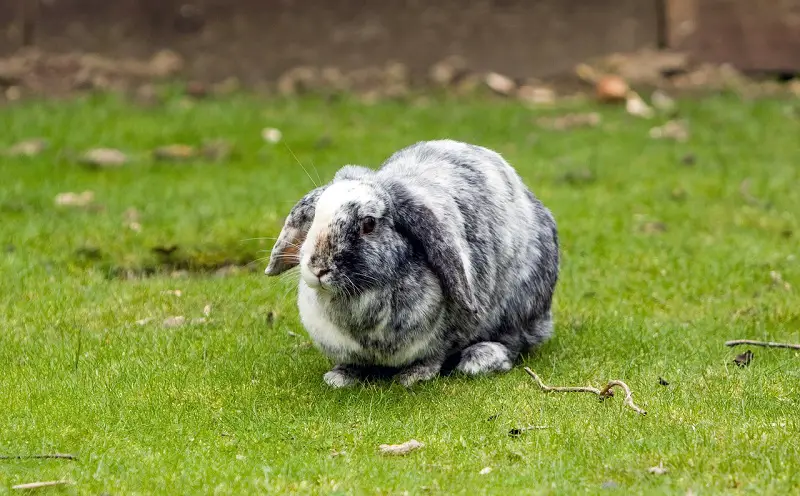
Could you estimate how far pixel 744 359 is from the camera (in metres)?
6.17

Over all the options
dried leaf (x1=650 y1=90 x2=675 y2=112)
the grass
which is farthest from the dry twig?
dried leaf (x1=650 y1=90 x2=675 y2=112)

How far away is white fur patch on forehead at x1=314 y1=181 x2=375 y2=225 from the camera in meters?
5.25

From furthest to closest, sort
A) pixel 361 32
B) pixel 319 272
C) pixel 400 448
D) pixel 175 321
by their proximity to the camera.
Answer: pixel 361 32, pixel 175 321, pixel 319 272, pixel 400 448

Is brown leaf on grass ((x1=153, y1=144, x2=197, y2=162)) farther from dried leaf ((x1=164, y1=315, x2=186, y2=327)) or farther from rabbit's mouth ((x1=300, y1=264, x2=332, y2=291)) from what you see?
rabbit's mouth ((x1=300, y1=264, x2=332, y2=291))

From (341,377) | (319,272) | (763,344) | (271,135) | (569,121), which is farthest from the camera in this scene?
(569,121)

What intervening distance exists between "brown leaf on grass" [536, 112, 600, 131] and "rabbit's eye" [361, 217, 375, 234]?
7.39 meters

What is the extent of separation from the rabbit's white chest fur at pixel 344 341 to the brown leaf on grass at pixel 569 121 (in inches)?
284

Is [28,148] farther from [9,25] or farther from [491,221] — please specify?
[491,221]

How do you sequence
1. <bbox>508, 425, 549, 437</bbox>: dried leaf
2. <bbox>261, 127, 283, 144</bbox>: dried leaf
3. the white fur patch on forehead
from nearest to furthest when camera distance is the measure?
<bbox>508, 425, 549, 437</bbox>: dried leaf
the white fur patch on forehead
<bbox>261, 127, 283, 144</bbox>: dried leaf

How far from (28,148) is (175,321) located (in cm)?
495

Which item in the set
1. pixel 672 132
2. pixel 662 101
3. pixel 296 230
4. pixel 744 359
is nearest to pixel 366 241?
pixel 296 230

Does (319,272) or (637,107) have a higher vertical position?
(319,272)

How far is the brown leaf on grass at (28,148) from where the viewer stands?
10922mm

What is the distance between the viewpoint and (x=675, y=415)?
526 centimetres
